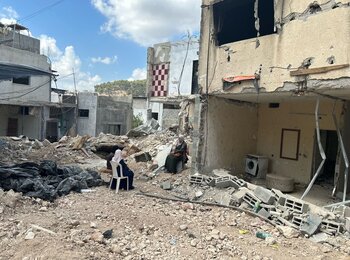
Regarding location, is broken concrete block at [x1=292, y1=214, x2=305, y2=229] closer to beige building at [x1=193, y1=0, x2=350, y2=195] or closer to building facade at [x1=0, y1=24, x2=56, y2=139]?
beige building at [x1=193, y1=0, x2=350, y2=195]

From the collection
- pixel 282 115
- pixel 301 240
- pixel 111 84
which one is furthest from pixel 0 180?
pixel 111 84

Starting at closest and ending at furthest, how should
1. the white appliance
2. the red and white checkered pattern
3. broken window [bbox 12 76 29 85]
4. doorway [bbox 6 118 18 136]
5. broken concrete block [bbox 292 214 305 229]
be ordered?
1. broken concrete block [bbox 292 214 305 229]
2. the white appliance
3. the red and white checkered pattern
4. broken window [bbox 12 76 29 85]
5. doorway [bbox 6 118 18 136]

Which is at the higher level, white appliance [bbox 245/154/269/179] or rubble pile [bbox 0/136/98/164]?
white appliance [bbox 245/154/269/179]

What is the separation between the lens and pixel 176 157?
10.3 metres

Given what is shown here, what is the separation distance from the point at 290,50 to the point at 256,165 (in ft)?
13.1

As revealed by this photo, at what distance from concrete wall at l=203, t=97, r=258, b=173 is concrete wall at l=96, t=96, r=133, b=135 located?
54.1ft

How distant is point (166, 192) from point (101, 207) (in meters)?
2.31

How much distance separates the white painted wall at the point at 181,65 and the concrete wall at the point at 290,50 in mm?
9126

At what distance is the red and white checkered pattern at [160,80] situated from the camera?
19.4 meters

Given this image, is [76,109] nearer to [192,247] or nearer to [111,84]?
[192,247]

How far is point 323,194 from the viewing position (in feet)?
28.5

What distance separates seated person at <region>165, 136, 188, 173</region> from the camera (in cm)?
1029

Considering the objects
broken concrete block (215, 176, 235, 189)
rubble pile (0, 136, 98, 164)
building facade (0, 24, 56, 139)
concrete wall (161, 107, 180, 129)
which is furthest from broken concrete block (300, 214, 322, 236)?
building facade (0, 24, 56, 139)

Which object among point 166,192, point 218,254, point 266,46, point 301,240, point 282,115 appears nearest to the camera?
point 218,254
